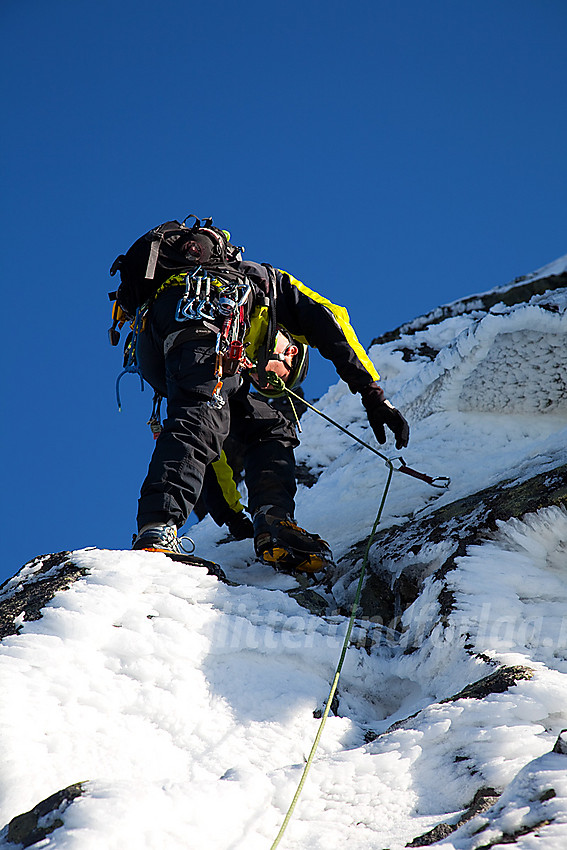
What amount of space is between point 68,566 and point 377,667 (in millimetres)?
1163

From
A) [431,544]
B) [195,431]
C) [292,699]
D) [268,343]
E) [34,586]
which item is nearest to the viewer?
[292,699]

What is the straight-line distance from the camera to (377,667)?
2.60m

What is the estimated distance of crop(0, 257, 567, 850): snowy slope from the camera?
1.50 metres

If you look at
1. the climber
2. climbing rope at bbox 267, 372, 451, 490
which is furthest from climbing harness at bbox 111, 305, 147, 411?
climbing rope at bbox 267, 372, 451, 490

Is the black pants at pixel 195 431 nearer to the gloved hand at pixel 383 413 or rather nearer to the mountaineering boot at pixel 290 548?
the mountaineering boot at pixel 290 548

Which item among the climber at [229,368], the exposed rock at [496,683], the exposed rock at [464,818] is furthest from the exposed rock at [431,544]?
the exposed rock at [464,818]

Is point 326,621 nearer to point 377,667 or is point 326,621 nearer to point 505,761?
point 377,667

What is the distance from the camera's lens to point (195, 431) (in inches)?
131

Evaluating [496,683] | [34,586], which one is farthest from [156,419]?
[496,683]

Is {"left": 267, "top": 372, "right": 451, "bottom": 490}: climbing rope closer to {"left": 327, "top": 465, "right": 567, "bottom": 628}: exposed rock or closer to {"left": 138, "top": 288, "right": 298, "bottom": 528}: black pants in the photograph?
{"left": 138, "top": 288, "right": 298, "bottom": 528}: black pants

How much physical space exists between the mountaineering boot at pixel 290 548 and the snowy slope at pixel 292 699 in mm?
84

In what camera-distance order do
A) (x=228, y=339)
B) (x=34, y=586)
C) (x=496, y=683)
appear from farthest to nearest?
(x=228, y=339) → (x=34, y=586) → (x=496, y=683)

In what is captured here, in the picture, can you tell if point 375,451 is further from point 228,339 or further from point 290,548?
point 228,339

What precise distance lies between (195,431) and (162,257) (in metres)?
1.00
